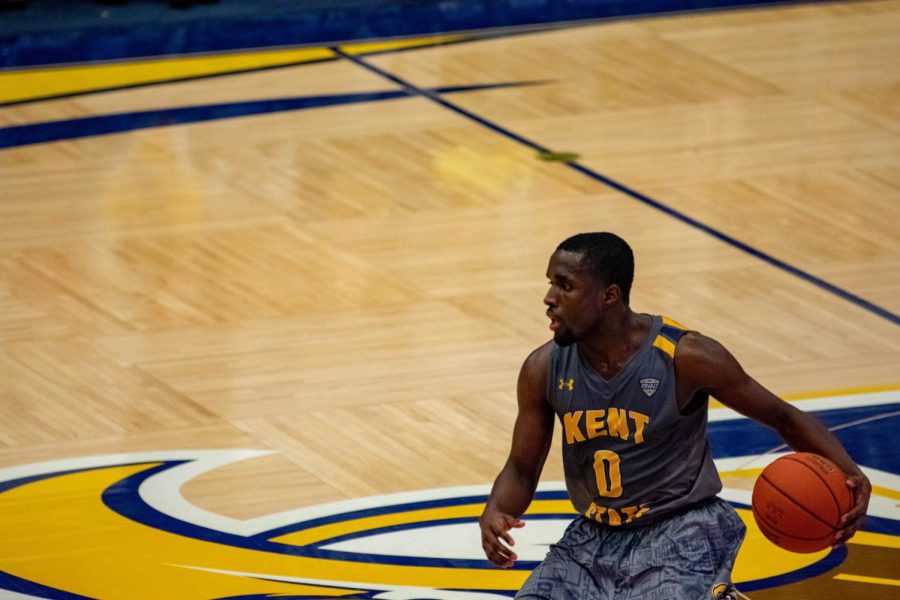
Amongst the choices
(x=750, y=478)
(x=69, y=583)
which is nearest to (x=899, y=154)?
(x=750, y=478)

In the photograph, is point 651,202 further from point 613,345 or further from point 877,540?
point 613,345

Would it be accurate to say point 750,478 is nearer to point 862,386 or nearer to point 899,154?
point 862,386

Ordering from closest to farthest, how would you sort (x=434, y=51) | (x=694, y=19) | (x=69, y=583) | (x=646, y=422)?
(x=646, y=422) → (x=69, y=583) → (x=434, y=51) → (x=694, y=19)

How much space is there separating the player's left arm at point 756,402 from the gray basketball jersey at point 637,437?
4cm

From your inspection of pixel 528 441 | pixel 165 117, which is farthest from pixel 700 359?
pixel 165 117

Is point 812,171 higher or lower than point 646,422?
lower

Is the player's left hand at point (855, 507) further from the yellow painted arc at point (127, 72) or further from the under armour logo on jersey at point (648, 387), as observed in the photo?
the yellow painted arc at point (127, 72)

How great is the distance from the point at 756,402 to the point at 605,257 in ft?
1.69

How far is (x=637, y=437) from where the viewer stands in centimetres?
468

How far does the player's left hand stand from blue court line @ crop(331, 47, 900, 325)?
12.7ft

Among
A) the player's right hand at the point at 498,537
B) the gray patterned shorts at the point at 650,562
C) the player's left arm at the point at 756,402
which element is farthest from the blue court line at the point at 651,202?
the player's right hand at the point at 498,537

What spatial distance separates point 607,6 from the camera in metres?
13.8

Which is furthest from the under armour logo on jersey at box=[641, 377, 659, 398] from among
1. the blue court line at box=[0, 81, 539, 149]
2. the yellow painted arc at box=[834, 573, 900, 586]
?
the blue court line at box=[0, 81, 539, 149]

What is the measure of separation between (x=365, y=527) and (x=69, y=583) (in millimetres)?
1034
